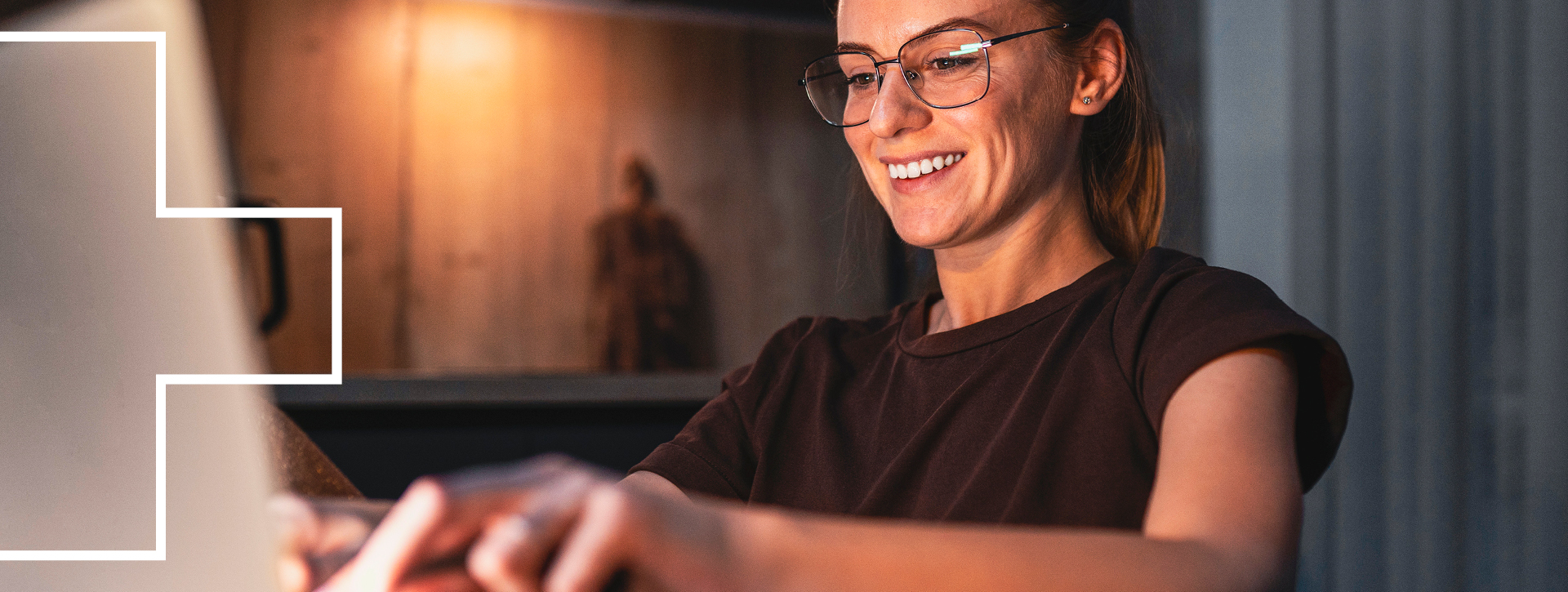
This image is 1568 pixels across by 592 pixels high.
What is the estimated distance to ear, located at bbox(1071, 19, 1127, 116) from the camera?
800mm

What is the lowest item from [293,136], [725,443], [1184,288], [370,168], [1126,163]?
[725,443]

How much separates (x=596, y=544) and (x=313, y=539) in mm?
162

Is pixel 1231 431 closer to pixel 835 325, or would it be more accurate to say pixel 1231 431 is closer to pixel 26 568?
pixel 835 325

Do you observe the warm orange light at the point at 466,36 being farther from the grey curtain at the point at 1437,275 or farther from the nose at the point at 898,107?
the nose at the point at 898,107

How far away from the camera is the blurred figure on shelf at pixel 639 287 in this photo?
4.15 metres

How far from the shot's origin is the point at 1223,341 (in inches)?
20.3

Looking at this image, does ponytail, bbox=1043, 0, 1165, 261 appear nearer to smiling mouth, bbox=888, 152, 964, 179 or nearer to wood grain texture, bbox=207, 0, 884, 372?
smiling mouth, bbox=888, 152, 964, 179

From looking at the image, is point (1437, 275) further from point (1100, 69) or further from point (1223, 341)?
point (1223, 341)

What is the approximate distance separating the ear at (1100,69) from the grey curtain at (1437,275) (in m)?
1.02

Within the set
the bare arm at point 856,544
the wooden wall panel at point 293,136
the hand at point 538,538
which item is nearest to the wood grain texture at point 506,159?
the wooden wall panel at point 293,136

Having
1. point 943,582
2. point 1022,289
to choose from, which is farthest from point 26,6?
point 943,582

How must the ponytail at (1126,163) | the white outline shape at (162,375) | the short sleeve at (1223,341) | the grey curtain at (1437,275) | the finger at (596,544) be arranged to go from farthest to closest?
the grey curtain at (1437,275), the ponytail at (1126,163), the white outline shape at (162,375), the short sleeve at (1223,341), the finger at (596,544)

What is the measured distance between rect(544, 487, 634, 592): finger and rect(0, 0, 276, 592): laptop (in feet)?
1.29

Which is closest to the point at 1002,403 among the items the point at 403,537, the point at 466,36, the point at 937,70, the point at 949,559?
the point at 937,70
